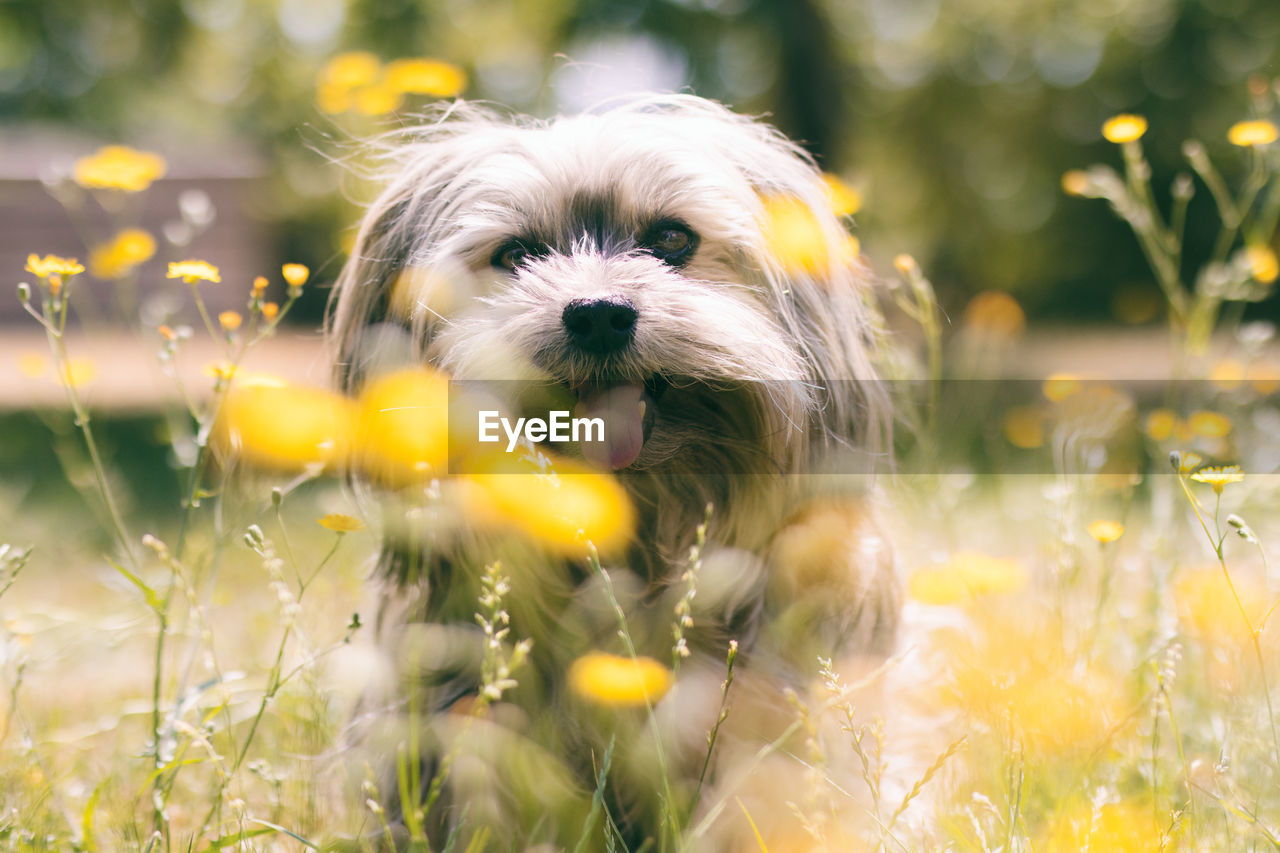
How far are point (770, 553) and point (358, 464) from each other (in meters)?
0.85

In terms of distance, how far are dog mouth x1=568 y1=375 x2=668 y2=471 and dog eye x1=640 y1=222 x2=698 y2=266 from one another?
338 millimetres

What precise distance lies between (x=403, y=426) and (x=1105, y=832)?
128cm

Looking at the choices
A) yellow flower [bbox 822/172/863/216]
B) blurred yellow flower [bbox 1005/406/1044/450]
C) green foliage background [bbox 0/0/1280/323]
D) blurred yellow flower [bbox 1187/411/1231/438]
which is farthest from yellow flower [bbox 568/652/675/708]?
green foliage background [bbox 0/0/1280/323]

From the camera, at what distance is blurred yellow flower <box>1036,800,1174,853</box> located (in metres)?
1.42

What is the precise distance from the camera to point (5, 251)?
7.79 meters

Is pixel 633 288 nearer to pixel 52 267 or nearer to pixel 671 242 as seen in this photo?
pixel 671 242

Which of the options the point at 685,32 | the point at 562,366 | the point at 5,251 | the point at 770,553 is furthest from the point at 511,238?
the point at 685,32

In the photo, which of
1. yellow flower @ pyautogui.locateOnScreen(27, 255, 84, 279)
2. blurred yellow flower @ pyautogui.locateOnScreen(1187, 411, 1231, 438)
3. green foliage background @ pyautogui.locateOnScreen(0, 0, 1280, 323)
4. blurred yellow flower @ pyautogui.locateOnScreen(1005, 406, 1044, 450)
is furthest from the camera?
green foliage background @ pyautogui.locateOnScreen(0, 0, 1280, 323)

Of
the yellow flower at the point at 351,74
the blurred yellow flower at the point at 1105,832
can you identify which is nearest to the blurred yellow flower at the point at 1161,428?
the blurred yellow flower at the point at 1105,832

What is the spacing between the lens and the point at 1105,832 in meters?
1.47

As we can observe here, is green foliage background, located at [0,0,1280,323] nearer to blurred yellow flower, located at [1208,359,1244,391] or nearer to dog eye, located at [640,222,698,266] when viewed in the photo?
blurred yellow flower, located at [1208,359,1244,391]

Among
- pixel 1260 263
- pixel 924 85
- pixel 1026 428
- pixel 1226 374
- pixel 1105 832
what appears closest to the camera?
pixel 1105 832

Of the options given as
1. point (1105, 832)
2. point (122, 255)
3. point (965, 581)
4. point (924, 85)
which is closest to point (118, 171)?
point (122, 255)

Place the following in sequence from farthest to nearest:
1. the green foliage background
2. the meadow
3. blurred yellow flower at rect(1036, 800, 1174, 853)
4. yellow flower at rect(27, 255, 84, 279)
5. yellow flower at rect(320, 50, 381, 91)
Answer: the green foliage background < yellow flower at rect(320, 50, 381, 91) < yellow flower at rect(27, 255, 84, 279) < the meadow < blurred yellow flower at rect(1036, 800, 1174, 853)
